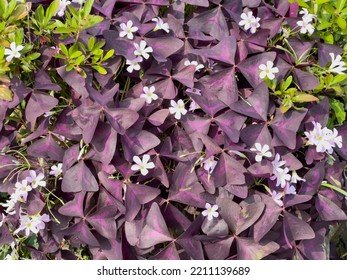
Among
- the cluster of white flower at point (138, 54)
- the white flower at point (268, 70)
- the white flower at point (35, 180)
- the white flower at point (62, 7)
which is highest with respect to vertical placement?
the white flower at point (62, 7)

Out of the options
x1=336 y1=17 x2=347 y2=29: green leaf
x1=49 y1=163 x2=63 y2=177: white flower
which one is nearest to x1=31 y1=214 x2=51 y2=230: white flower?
x1=49 y1=163 x2=63 y2=177: white flower

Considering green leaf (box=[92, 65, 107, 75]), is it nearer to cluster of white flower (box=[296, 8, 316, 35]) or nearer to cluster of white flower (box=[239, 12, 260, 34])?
cluster of white flower (box=[239, 12, 260, 34])

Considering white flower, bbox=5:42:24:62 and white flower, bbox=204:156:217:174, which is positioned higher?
white flower, bbox=5:42:24:62

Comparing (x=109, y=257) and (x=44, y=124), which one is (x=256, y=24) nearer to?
(x=44, y=124)

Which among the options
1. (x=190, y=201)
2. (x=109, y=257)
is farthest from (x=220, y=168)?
(x=109, y=257)

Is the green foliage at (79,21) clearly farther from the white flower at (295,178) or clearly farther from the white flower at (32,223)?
the white flower at (295,178)

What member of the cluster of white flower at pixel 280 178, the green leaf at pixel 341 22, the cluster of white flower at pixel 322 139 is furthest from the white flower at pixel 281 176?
the green leaf at pixel 341 22

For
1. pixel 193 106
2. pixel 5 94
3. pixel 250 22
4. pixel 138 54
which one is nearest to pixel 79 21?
pixel 138 54
